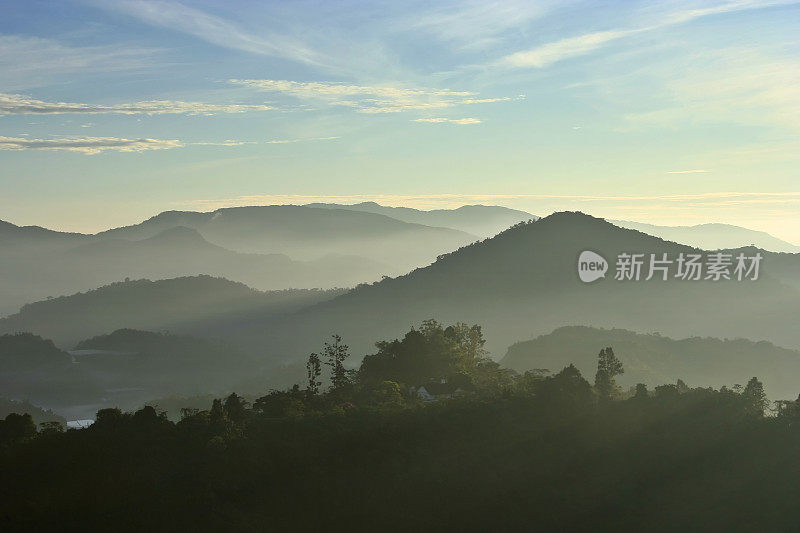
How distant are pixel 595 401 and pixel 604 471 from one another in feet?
61.2

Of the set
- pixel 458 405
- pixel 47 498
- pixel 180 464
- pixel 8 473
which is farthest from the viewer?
pixel 458 405

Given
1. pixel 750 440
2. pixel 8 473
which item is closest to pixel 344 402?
pixel 8 473

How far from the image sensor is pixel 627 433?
306 ft

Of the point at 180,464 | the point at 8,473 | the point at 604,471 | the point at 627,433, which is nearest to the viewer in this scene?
the point at 8,473

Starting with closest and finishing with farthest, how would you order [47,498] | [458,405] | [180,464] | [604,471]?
[47,498] → [180,464] → [604,471] → [458,405]

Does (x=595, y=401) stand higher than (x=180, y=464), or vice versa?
(x=595, y=401)

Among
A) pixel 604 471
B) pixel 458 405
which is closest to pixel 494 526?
pixel 604 471

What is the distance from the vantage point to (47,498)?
219 ft

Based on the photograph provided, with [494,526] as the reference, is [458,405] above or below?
above

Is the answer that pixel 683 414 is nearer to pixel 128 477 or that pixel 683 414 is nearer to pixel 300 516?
pixel 300 516

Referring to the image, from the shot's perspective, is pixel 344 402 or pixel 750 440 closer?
pixel 750 440

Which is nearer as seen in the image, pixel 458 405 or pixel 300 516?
Result: pixel 300 516

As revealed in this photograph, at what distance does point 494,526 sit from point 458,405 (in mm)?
25672

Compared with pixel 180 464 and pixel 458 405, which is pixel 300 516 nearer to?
pixel 180 464
